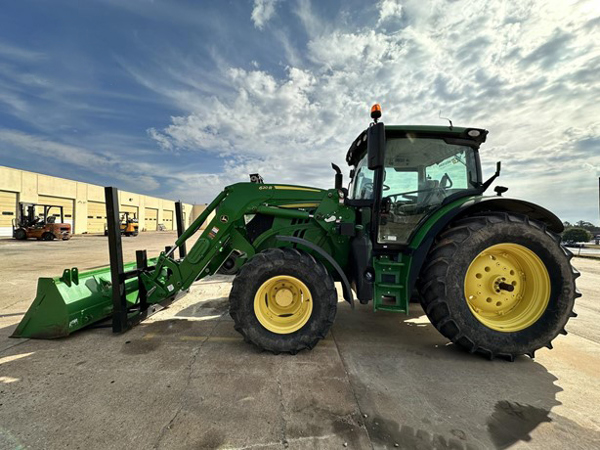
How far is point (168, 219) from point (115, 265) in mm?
51582

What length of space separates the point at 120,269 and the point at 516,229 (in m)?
4.48

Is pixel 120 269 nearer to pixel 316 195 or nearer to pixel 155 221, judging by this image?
pixel 316 195

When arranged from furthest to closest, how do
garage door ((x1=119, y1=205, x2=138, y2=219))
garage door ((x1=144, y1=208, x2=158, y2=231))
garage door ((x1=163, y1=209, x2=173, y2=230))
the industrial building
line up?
garage door ((x1=163, y1=209, x2=173, y2=230)), garage door ((x1=144, y1=208, x2=158, y2=231)), garage door ((x1=119, y1=205, x2=138, y2=219)), the industrial building

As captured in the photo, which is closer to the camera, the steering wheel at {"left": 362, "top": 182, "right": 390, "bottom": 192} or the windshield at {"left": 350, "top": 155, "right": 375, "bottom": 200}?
the steering wheel at {"left": 362, "top": 182, "right": 390, "bottom": 192}

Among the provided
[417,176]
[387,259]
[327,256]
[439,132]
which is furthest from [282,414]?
[439,132]

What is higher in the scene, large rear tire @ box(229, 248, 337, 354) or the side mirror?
the side mirror

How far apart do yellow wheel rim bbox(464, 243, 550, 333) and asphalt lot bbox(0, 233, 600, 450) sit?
51 centimetres

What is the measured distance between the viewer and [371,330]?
11.2 ft

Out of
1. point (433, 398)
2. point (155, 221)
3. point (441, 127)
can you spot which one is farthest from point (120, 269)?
point (155, 221)

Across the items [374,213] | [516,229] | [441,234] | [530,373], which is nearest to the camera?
[530,373]

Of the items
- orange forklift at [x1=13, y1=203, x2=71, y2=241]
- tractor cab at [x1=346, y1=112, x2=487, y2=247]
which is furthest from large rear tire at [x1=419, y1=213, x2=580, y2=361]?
orange forklift at [x1=13, y1=203, x2=71, y2=241]

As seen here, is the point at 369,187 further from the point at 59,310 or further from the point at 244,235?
the point at 59,310

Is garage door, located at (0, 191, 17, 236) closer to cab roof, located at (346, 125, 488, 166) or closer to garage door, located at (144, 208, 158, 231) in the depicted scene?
garage door, located at (144, 208, 158, 231)

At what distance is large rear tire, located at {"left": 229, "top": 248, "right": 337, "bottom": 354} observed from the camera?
2.75m
